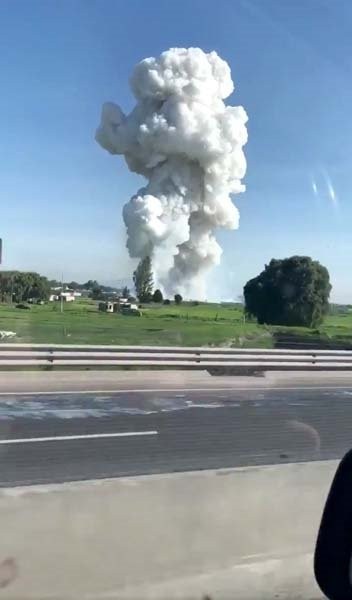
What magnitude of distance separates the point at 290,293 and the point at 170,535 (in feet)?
74.8

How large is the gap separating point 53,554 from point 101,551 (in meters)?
0.28

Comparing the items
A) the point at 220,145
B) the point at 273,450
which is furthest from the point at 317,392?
the point at 220,145

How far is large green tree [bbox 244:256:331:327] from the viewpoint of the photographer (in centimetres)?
2614

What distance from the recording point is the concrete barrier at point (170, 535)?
14.7ft

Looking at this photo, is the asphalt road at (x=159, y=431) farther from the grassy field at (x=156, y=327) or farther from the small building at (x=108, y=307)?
the small building at (x=108, y=307)

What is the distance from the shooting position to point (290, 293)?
27422 mm

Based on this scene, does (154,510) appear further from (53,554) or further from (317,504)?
(317,504)

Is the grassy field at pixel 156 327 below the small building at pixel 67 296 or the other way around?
below

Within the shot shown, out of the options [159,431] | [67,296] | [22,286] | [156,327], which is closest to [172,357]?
[156,327]

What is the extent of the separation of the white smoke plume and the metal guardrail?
26.7 m

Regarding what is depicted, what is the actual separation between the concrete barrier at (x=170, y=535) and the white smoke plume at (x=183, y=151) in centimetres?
4592

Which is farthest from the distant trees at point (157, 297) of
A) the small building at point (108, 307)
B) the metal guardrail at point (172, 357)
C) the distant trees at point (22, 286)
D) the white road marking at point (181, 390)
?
the white road marking at point (181, 390)

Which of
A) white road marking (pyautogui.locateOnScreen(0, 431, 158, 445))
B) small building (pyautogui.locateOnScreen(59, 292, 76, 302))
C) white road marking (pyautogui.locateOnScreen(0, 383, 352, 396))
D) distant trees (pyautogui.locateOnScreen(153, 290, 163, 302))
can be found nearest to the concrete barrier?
white road marking (pyautogui.locateOnScreen(0, 431, 158, 445))

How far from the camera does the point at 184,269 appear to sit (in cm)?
4947
